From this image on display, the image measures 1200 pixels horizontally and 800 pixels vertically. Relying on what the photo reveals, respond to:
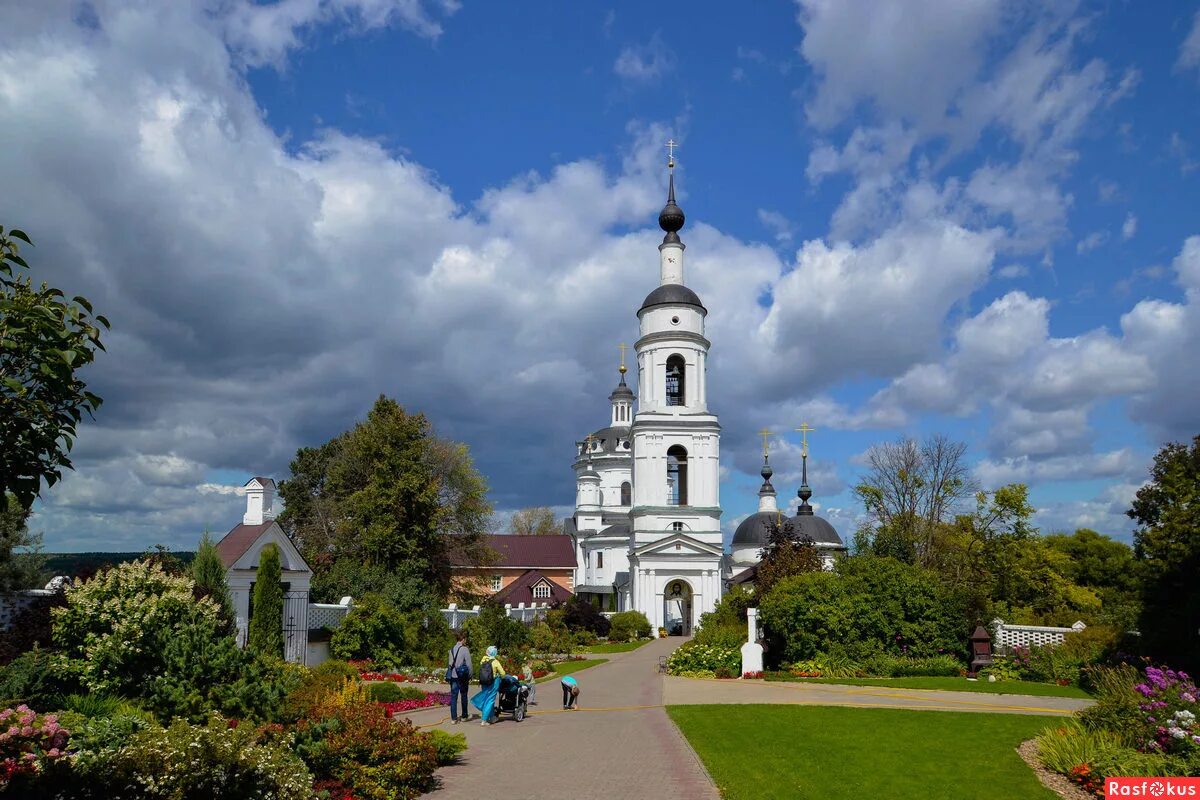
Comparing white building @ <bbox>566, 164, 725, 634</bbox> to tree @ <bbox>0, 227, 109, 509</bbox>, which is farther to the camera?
white building @ <bbox>566, 164, 725, 634</bbox>

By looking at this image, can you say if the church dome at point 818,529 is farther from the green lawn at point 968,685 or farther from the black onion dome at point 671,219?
the green lawn at point 968,685

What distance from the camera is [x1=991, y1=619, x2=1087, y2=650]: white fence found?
24031 millimetres

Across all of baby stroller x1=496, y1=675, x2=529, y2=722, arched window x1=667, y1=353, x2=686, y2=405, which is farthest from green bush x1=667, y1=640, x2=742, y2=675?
arched window x1=667, y1=353, x2=686, y2=405

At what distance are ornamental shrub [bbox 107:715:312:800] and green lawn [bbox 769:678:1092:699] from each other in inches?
663

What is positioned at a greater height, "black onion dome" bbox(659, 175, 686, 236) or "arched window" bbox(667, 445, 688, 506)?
"black onion dome" bbox(659, 175, 686, 236)

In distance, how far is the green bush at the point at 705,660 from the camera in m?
27.0

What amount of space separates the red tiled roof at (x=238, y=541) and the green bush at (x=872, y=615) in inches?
607

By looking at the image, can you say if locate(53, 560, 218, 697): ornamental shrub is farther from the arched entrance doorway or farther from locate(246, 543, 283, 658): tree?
the arched entrance doorway

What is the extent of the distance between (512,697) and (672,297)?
3986 cm

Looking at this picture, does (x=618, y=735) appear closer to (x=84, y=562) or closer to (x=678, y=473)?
(x=84, y=562)

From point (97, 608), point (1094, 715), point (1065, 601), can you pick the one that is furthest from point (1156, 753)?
point (1065, 601)

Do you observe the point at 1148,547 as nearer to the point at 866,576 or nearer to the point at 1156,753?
the point at 866,576

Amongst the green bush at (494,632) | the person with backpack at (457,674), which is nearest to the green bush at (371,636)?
the green bush at (494,632)

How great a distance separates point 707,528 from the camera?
53.2 meters
